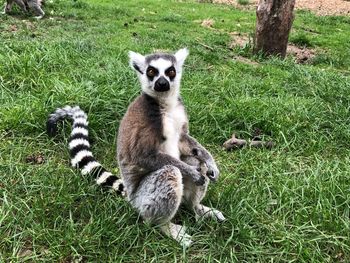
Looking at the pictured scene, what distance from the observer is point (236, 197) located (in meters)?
3.84

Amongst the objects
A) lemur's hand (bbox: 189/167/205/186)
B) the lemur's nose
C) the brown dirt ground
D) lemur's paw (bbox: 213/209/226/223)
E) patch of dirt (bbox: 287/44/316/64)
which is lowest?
the brown dirt ground

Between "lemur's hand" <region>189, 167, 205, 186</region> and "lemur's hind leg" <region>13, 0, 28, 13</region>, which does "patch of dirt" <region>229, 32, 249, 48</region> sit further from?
"lemur's hand" <region>189, 167, 205, 186</region>

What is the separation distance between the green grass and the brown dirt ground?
7733 millimetres

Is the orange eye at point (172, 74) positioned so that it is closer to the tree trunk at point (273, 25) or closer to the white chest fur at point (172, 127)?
the white chest fur at point (172, 127)

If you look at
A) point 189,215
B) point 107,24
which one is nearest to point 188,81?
point 189,215

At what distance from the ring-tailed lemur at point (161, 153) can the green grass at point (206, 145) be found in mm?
148

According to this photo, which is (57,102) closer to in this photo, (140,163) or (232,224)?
(140,163)

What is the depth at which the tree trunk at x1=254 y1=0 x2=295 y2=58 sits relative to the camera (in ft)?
26.4

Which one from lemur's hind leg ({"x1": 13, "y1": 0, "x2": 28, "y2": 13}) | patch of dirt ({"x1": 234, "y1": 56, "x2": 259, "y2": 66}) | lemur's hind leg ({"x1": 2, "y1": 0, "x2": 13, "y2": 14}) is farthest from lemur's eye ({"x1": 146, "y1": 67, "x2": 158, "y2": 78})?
lemur's hind leg ({"x1": 13, "y1": 0, "x2": 28, "y2": 13})

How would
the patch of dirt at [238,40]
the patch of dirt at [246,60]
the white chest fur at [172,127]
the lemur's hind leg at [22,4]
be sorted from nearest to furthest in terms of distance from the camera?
the white chest fur at [172,127]
the patch of dirt at [246,60]
the patch of dirt at [238,40]
the lemur's hind leg at [22,4]

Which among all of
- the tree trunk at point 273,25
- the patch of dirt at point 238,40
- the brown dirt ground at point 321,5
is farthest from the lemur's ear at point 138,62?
the brown dirt ground at point 321,5

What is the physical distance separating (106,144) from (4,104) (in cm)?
125

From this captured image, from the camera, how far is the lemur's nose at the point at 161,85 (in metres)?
3.57

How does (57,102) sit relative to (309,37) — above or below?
above
